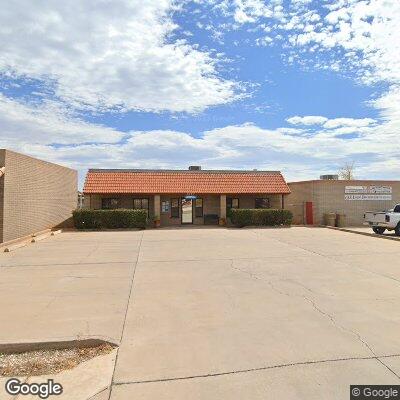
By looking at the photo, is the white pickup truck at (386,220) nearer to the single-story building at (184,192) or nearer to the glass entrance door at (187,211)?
the single-story building at (184,192)

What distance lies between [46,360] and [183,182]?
24.2 metres

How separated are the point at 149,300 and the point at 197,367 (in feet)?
11.0

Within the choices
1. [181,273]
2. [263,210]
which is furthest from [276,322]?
[263,210]

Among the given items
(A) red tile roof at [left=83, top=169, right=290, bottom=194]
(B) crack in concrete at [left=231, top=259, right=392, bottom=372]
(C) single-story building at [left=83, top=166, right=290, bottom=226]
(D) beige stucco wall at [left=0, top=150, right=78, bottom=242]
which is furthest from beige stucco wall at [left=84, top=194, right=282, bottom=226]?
(B) crack in concrete at [left=231, top=259, right=392, bottom=372]

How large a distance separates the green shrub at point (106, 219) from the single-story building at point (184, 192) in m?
1.74

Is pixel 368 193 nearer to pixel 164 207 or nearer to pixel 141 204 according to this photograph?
pixel 164 207

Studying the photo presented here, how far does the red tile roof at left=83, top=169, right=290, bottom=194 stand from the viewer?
27859 mm

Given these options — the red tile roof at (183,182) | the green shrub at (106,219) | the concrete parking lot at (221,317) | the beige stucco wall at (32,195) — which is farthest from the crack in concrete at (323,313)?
the red tile roof at (183,182)

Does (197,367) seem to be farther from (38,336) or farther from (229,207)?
(229,207)

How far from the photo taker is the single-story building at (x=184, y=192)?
28047 millimetres

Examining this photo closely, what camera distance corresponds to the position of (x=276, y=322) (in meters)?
6.57

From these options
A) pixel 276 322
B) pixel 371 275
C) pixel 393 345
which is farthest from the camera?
pixel 371 275

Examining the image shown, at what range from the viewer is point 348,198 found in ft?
96.0

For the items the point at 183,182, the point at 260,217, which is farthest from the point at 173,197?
the point at 260,217
